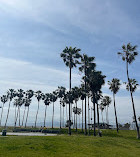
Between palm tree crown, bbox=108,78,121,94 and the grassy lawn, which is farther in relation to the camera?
palm tree crown, bbox=108,78,121,94

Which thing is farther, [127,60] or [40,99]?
[40,99]

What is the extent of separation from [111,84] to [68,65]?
85.0 feet

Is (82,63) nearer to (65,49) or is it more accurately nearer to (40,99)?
(65,49)

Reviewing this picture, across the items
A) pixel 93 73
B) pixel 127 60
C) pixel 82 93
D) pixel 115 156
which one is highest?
pixel 127 60

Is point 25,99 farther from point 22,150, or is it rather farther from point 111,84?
point 22,150

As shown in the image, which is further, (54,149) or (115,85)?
(115,85)

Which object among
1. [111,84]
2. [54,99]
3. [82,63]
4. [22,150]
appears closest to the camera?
[22,150]

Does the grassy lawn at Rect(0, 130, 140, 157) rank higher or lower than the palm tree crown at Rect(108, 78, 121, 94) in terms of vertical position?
lower

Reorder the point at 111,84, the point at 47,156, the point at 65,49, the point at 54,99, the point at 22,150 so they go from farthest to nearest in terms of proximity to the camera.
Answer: the point at 54,99
the point at 111,84
the point at 65,49
the point at 22,150
the point at 47,156

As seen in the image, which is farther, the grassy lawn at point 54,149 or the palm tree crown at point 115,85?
the palm tree crown at point 115,85

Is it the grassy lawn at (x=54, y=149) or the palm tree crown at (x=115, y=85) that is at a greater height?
the palm tree crown at (x=115, y=85)

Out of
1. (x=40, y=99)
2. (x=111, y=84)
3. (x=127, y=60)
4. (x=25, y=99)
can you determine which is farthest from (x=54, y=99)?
(x=127, y=60)

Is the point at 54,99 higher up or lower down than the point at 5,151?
higher up

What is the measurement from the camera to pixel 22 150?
15297 millimetres
